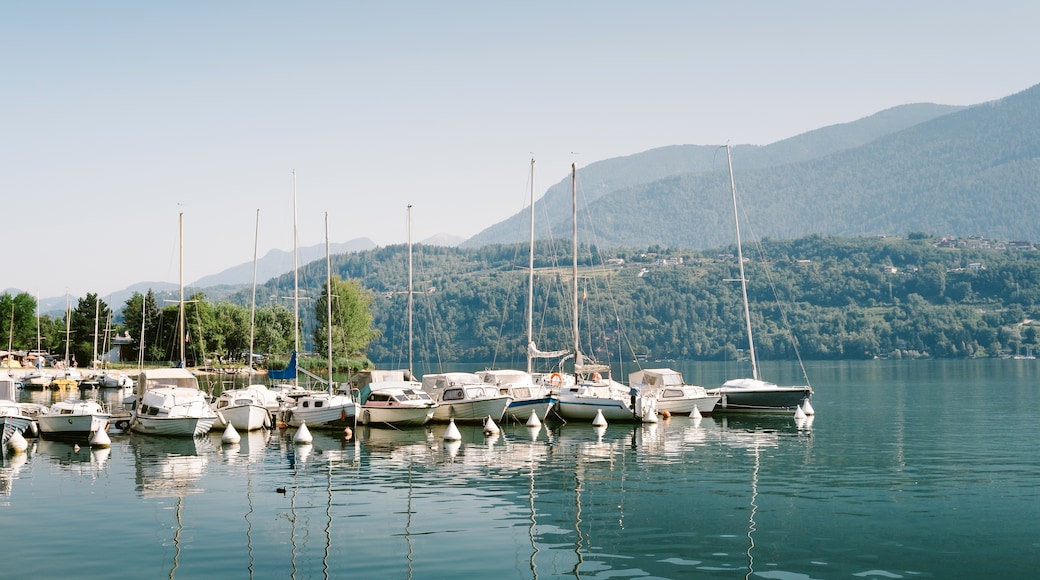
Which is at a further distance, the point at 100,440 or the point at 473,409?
the point at 473,409

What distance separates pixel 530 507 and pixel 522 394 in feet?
117

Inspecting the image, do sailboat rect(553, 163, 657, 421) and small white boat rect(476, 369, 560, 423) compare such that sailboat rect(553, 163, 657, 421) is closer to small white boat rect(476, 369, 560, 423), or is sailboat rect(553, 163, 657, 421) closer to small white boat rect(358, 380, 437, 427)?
small white boat rect(476, 369, 560, 423)

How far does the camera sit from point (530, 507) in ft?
101

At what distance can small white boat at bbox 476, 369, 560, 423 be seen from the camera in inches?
2488

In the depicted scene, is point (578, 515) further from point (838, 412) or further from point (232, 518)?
point (838, 412)

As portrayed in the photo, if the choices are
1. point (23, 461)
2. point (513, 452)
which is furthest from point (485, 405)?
point (23, 461)

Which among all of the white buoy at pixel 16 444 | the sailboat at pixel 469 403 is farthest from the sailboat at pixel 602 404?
the white buoy at pixel 16 444

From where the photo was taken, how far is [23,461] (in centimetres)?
4384

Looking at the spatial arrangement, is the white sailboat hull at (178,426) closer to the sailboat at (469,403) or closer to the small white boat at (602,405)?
the sailboat at (469,403)

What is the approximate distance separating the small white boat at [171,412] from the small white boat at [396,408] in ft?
32.2

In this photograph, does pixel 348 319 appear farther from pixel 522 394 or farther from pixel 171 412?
pixel 171 412

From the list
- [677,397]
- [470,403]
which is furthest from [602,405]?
[470,403]

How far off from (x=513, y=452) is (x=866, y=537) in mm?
23433

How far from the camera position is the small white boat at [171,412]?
54.1 m
